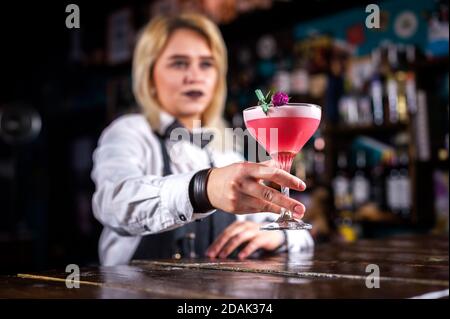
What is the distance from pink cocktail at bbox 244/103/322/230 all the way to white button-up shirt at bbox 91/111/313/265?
0.20 m

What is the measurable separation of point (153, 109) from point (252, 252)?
2.85ft

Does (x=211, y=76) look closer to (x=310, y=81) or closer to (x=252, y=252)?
(x=252, y=252)

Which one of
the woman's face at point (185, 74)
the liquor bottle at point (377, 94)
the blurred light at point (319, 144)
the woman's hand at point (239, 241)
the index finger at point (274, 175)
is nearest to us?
the index finger at point (274, 175)

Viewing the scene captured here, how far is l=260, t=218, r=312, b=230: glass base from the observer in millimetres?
1263

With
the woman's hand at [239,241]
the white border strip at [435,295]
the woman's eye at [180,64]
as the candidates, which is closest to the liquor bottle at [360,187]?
the woman's eye at [180,64]

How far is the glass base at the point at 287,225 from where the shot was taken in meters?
1.26

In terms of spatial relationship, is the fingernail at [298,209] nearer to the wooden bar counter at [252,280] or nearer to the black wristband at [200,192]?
the wooden bar counter at [252,280]

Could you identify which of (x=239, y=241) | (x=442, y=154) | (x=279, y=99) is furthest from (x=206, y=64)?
(x=442, y=154)

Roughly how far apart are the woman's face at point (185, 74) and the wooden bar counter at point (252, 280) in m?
0.84

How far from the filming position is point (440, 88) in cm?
423

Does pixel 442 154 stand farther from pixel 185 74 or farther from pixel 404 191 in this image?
pixel 185 74

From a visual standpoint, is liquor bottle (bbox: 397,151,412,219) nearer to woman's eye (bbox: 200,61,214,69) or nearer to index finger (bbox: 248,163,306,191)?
woman's eye (bbox: 200,61,214,69)

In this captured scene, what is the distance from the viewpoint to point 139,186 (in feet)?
5.33
